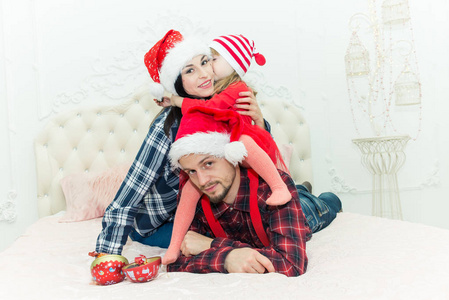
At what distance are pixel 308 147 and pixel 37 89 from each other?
88.5 inches

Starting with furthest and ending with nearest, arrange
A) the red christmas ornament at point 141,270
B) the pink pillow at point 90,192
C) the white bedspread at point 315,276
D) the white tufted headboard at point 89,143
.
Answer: the white tufted headboard at point 89,143
the pink pillow at point 90,192
the red christmas ornament at point 141,270
the white bedspread at point 315,276

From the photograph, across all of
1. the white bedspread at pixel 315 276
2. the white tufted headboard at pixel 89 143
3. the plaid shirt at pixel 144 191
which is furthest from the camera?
the white tufted headboard at pixel 89 143

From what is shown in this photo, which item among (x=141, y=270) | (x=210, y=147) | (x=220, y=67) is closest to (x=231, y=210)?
(x=210, y=147)

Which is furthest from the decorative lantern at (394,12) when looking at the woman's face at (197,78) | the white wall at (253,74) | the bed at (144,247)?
the woman's face at (197,78)

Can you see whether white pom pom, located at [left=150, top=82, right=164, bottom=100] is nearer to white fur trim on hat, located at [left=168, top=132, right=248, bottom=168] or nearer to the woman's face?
the woman's face

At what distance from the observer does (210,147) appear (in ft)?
4.63

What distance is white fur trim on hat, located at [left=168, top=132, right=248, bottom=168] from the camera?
140 cm

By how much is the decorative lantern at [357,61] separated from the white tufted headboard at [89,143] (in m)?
0.79

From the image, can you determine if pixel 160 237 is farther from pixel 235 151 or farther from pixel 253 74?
pixel 253 74

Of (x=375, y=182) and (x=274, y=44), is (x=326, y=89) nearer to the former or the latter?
(x=274, y=44)

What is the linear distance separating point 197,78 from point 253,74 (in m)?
1.65

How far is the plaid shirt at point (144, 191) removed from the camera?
163cm

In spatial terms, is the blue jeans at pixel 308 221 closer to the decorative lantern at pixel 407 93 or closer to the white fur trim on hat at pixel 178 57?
the white fur trim on hat at pixel 178 57

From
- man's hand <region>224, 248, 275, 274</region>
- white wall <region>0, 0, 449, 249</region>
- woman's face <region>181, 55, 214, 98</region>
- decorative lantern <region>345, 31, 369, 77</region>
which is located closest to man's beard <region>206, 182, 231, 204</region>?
man's hand <region>224, 248, 275, 274</region>
